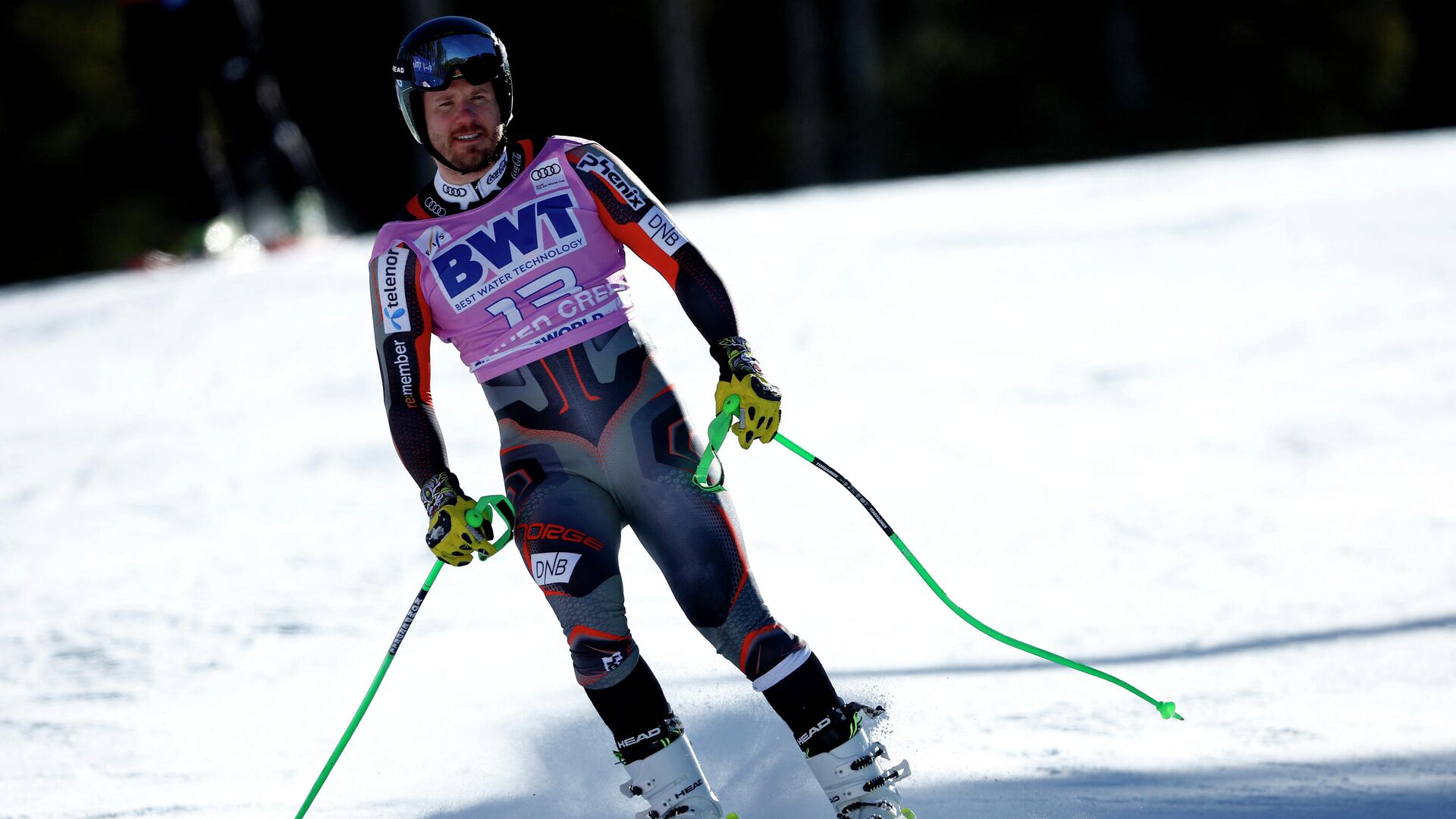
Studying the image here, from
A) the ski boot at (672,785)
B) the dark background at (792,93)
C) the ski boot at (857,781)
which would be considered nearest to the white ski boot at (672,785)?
the ski boot at (672,785)

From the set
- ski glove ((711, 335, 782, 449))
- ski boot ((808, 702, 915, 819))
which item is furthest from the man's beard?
ski boot ((808, 702, 915, 819))

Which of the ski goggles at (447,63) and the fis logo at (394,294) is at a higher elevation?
the ski goggles at (447,63)

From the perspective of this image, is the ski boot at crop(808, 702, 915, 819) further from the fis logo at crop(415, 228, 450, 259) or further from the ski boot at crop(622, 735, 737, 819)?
the fis logo at crop(415, 228, 450, 259)

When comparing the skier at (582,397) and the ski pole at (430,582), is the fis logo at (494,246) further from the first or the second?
the ski pole at (430,582)

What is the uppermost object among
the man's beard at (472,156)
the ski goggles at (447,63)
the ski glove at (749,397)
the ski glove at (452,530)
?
the ski goggles at (447,63)

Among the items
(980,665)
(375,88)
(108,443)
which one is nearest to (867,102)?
(375,88)

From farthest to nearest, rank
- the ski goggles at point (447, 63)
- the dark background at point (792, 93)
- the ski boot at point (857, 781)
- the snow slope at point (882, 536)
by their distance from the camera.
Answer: the dark background at point (792, 93) → the snow slope at point (882, 536) → the ski goggles at point (447, 63) → the ski boot at point (857, 781)

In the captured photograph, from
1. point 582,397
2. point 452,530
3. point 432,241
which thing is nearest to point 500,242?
point 432,241

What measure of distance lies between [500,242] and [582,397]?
0.41 m

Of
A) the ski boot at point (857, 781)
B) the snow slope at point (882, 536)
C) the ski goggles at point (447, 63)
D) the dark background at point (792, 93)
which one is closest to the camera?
the ski boot at point (857, 781)

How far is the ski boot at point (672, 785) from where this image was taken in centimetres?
314

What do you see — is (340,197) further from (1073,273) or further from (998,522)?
(998,522)

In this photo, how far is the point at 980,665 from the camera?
442 centimetres

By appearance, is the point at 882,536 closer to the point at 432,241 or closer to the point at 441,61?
the point at 432,241
